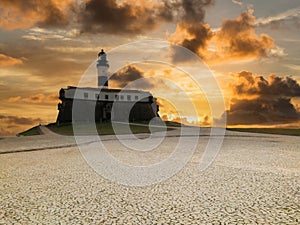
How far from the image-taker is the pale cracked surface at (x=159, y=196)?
7.51 m

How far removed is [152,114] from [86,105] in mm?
14020

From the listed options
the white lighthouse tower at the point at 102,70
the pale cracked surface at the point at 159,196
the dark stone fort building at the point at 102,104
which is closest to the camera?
the pale cracked surface at the point at 159,196

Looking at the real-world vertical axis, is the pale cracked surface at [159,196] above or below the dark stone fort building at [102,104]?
below

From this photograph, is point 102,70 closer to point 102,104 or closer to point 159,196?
point 102,104

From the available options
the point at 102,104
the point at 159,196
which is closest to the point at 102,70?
the point at 102,104

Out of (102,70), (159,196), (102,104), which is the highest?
(102,70)

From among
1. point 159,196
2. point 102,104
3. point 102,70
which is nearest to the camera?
point 159,196

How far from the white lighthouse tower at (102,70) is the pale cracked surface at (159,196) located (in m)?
49.9

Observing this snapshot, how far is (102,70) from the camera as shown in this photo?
64.8 meters

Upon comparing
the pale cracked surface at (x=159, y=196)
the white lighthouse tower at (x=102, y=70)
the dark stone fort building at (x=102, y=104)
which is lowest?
the pale cracked surface at (x=159, y=196)

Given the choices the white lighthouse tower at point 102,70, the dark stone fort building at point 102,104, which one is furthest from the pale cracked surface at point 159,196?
the white lighthouse tower at point 102,70

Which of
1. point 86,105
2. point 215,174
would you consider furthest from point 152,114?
point 215,174

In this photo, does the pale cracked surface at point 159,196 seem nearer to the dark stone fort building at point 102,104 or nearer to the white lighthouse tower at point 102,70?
the dark stone fort building at point 102,104

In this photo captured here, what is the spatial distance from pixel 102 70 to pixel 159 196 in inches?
2261
